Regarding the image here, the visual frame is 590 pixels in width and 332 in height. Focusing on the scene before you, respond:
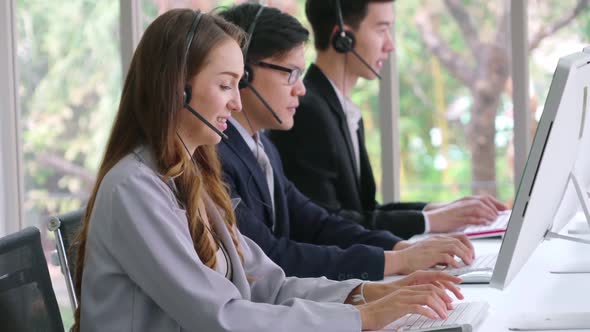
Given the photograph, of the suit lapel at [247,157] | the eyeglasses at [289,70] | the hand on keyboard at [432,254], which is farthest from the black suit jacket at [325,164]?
the hand on keyboard at [432,254]

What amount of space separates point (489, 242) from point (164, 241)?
4.08 feet

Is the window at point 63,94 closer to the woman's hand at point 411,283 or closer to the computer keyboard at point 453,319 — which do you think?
the woman's hand at point 411,283

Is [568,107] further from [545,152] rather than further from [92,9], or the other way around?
[92,9]

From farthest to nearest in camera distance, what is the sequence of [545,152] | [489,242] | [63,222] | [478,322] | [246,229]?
[489,242] → [246,229] → [63,222] → [478,322] → [545,152]

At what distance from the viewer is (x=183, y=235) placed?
158cm

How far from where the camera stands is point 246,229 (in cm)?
219

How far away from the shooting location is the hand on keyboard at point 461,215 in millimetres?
2732

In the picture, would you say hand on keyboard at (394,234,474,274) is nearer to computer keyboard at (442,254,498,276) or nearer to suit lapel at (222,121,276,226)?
computer keyboard at (442,254,498,276)

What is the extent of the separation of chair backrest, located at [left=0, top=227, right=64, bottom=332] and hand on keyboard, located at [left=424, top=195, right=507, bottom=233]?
136 cm

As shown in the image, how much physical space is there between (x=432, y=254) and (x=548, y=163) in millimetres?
617

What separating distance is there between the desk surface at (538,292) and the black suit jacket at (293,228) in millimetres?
256

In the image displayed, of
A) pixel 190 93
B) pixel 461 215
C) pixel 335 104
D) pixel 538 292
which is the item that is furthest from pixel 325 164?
pixel 190 93

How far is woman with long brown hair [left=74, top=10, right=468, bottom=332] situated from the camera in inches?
60.7

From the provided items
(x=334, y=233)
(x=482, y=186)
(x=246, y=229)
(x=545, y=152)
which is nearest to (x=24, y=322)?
(x=246, y=229)
